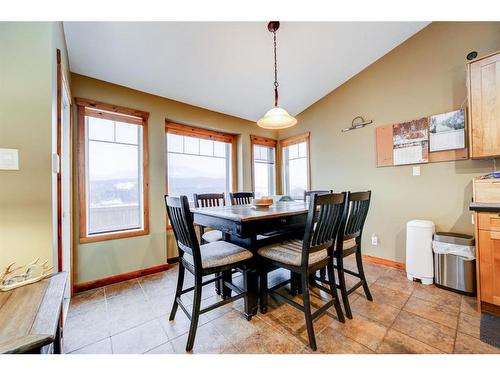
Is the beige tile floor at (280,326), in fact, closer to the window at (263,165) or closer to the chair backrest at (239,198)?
the chair backrest at (239,198)

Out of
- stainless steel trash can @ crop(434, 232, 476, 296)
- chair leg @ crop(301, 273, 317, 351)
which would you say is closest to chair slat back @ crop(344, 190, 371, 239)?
chair leg @ crop(301, 273, 317, 351)

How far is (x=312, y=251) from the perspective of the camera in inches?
58.6

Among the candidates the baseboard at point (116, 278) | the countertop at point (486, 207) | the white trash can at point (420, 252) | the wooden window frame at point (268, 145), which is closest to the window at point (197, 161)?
the wooden window frame at point (268, 145)

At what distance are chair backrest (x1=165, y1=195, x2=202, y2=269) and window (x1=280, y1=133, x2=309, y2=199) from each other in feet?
8.64

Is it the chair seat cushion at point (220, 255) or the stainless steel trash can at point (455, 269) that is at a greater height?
the chair seat cushion at point (220, 255)

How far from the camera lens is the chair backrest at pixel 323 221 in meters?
1.40

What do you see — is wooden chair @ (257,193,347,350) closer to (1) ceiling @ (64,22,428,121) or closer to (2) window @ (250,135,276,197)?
(1) ceiling @ (64,22,428,121)

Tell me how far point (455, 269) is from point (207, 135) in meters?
3.68

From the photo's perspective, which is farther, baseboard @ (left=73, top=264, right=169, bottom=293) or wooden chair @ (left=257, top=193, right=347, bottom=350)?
baseboard @ (left=73, top=264, right=169, bottom=293)

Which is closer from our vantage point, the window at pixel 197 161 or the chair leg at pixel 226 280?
the chair leg at pixel 226 280

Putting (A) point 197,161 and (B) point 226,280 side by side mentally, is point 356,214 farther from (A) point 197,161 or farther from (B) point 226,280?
(A) point 197,161

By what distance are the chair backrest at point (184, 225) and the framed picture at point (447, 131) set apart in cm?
288

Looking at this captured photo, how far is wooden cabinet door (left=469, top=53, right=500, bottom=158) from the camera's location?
1863 millimetres

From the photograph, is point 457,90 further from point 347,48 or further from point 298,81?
point 298,81
